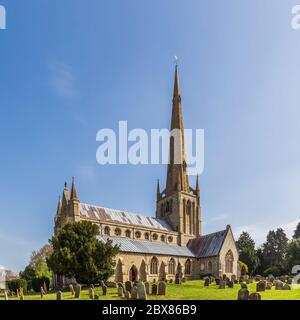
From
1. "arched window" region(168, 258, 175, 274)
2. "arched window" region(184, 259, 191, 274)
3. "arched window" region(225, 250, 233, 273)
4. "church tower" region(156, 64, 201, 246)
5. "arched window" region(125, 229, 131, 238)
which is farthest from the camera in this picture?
"church tower" region(156, 64, 201, 246)

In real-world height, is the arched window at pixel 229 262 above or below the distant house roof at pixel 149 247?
below

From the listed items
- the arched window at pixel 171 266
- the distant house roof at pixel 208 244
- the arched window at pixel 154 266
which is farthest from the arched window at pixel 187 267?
the arched window at pixel 154 266

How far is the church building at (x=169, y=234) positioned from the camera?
123ft

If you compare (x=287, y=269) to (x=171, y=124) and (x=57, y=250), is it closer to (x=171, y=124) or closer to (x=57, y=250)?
(x=171, y=124)

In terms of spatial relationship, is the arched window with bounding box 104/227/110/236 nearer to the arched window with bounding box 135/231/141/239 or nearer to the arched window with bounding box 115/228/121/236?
the arched window with bounding box 115/228/121/236

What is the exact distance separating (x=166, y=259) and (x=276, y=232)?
50.5 meters

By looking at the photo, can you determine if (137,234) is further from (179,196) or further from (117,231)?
(179,196)

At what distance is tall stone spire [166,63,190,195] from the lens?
50.8 meters

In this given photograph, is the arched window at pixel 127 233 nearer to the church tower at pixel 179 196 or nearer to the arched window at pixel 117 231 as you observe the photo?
the arched window at pixel 117 231

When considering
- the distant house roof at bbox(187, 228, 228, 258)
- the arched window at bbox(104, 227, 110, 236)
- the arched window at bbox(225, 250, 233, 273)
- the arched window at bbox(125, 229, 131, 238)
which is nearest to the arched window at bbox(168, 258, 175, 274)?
the distant house roof at bbox(187, 228, 228, 258)

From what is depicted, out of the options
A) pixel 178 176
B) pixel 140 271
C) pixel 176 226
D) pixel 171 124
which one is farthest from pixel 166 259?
pixel 171 124

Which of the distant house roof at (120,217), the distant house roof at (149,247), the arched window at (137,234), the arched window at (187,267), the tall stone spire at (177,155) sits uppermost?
the tall stone spire at (177,155)

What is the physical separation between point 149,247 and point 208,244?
9392 millimetres
